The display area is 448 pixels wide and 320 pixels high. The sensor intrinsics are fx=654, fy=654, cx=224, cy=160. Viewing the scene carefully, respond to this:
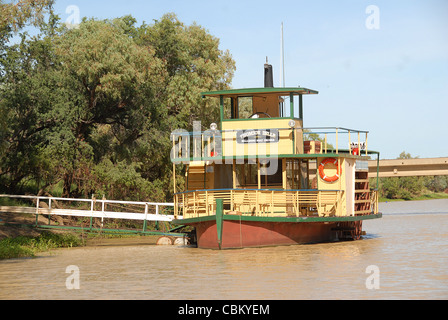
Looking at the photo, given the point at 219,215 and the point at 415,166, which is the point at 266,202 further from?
the point at 415,166

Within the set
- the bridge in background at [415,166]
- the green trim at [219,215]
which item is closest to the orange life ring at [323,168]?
the green trim at [219,215]

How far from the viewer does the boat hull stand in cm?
2273

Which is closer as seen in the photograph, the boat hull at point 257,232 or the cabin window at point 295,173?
the boat hull at point 257,232

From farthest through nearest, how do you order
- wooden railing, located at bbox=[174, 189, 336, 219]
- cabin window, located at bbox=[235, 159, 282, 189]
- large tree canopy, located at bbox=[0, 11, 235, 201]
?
1. large tree canopy, located at bbox=[0, 11, 235, 201]
2. cabin window, located at bbox=[235, 159, 282, 189]
3. wooden railing, located at bbox=[174, 189, 336, 219]

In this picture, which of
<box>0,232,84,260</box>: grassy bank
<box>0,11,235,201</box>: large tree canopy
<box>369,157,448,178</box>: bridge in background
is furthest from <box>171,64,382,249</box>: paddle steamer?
<box>369,157,448,178</box>: bridge in background

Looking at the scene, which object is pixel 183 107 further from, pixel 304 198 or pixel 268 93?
pixel 304 198

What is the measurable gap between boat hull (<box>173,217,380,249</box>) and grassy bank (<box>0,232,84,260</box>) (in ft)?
19.7


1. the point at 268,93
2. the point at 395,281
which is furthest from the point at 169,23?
the point at 395,281

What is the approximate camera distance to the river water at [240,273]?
14.1 meters

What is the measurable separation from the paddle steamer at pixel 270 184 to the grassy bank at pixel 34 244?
577cm

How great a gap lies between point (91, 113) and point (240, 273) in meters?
20.8

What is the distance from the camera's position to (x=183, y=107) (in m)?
39.6

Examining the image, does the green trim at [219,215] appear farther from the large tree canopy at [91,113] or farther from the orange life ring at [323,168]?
the large tree canopy at [91,113]

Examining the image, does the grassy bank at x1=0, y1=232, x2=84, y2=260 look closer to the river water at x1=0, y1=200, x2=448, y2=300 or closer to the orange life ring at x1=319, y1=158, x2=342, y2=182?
the river water at x1=0, y1=200, x2=448, y2=300
